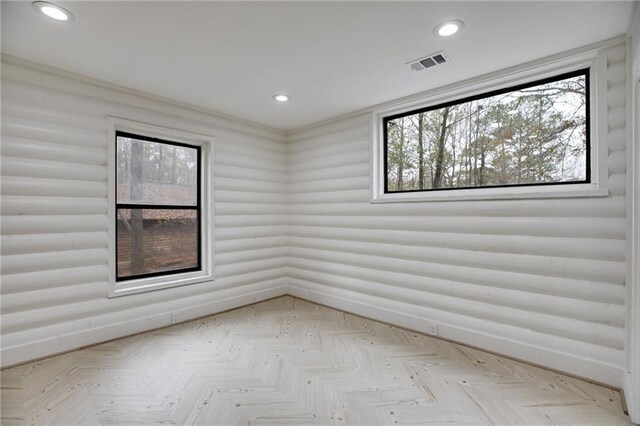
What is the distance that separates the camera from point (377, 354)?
2893 millimetres

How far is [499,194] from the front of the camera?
2852mm

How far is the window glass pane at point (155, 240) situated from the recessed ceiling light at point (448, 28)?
3.25m

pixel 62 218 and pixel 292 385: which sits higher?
pixel 62 218

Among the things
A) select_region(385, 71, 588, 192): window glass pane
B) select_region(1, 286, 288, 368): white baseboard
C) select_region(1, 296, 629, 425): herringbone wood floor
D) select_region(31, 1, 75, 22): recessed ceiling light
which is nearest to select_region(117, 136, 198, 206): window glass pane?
select_region(1, 286, 288, 368): white baseboard

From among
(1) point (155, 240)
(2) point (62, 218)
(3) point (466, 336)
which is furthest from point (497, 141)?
(2) point (62, 218)

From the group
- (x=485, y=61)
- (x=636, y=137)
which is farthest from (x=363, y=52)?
(x=636, y=137)

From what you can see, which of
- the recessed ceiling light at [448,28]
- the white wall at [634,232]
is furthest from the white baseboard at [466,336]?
the recessed ceiling light at [448,28]

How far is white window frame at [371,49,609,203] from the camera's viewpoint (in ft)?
7.73

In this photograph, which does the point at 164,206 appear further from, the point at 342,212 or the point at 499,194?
the point at 499,194

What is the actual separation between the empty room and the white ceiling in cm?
2

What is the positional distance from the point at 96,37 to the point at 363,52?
198 cm

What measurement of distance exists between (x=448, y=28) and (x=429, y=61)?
0.47m

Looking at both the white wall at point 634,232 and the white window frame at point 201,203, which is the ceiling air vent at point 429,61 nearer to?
the white wall at point 634,232

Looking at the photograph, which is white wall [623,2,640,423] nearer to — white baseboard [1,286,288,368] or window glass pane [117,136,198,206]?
white baseboard [1,286,288,368]
